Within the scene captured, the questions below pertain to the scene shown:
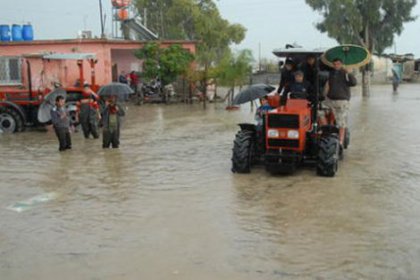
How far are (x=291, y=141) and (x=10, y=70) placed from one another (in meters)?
11.9

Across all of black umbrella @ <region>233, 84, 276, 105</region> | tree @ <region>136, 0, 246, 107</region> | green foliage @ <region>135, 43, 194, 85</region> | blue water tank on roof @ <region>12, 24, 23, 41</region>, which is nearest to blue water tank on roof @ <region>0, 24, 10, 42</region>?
blue water tank on roof @ <region>12, 24, 23, 41</region>

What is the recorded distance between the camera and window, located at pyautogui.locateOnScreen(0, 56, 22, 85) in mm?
18031

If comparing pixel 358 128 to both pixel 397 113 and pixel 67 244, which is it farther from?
pixel 67 244

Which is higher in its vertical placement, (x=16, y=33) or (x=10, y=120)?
(x=16, y=33)

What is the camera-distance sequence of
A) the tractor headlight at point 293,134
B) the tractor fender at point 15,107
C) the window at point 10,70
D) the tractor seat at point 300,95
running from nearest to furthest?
the tractor headlight at point 293,134 < the tractor seat at point 300,95 < the tractor fender at point 15,107 < the window at point 10,70

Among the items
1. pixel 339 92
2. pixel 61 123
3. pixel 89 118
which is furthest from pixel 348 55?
pixel 89 118

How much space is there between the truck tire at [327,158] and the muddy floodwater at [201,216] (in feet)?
0.55

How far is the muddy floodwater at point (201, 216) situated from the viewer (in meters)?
5.44

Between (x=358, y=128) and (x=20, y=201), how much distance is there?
9.60 m

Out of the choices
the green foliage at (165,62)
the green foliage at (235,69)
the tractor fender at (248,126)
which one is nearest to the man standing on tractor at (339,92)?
the tractor fender at (248,126)

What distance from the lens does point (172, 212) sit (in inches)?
288

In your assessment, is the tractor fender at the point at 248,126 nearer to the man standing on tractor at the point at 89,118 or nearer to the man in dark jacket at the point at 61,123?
the man in dark jacket at the point at 61,123

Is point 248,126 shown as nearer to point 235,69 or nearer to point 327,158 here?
point 327,158

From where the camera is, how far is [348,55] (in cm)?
1018
